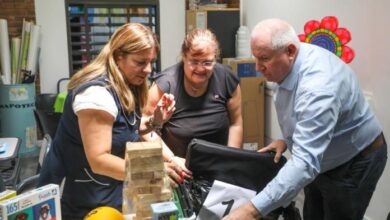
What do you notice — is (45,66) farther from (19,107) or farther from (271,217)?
(271,217)

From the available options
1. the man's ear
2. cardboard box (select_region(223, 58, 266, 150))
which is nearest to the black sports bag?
the man's ear

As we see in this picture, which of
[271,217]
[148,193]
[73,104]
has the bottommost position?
[271,217]

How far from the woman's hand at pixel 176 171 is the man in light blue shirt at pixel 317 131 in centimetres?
25

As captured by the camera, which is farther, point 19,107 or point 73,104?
point 19,107

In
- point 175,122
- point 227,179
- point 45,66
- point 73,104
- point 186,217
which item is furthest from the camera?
point 45,66

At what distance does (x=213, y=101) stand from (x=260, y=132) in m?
2.37

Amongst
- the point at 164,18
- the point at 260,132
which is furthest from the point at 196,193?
the point at 164,18

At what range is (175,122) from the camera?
2.26m

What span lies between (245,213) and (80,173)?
0.61 meters

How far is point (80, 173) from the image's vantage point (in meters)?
1.51

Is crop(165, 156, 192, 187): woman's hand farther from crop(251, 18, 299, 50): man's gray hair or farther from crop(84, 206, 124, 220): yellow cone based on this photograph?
crop(251, 18, 299, 50): man's gray hair

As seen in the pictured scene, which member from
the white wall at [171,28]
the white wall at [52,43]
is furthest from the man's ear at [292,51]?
the white wall at [52,43]

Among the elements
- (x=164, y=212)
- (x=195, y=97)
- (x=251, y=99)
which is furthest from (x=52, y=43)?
(x=164, y=212)

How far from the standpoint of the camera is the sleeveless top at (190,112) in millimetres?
2240
